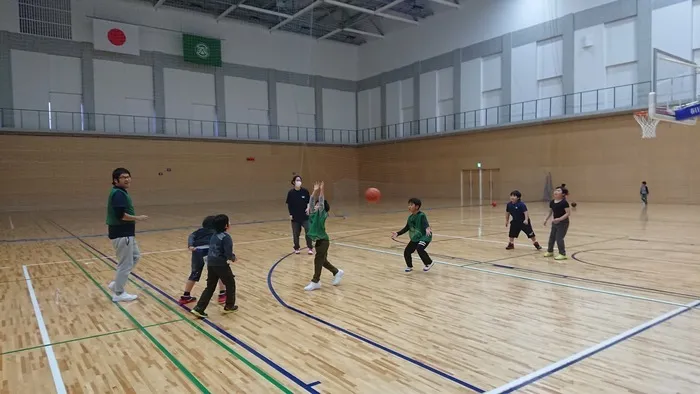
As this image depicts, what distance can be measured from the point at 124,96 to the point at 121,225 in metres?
26.0

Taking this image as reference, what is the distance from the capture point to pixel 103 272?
8.45 m

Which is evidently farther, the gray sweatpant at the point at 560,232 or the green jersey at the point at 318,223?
the gray sweatpant at the point at 560,232

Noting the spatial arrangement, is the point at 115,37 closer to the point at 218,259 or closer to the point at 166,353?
the point at 218,259

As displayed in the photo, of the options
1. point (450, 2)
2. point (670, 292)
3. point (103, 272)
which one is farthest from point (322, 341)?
point (450, 2)

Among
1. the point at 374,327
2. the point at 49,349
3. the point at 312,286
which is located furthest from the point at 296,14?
the point at 49,349

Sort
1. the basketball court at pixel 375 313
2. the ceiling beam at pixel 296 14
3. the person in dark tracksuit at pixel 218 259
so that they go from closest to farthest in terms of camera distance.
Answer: the basketball court at pixel 375 313, the person in dark tracksuit at pixel 218 259, the ceiling beam at pixel 296 14

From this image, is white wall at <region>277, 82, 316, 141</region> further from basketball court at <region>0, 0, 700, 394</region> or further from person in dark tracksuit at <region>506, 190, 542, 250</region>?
person in dark tracksuit at <region>506, 190, 542, 250</region>

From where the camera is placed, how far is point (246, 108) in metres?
33.5

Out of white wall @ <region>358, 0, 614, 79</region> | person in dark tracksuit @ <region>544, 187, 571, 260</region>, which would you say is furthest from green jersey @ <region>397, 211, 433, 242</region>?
white wall @ <region>358, 0, 614, 79</region>

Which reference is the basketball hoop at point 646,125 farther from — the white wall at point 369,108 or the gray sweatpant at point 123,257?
the gray sweatpant at point 123,257

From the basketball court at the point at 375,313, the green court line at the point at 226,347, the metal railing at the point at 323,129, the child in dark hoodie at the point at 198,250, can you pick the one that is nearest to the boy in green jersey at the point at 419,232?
the basketball court at the point at 375,313

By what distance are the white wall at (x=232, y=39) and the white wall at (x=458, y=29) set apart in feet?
9.58

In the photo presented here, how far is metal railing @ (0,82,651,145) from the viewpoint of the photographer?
24031mm

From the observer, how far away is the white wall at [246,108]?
32781 mm
